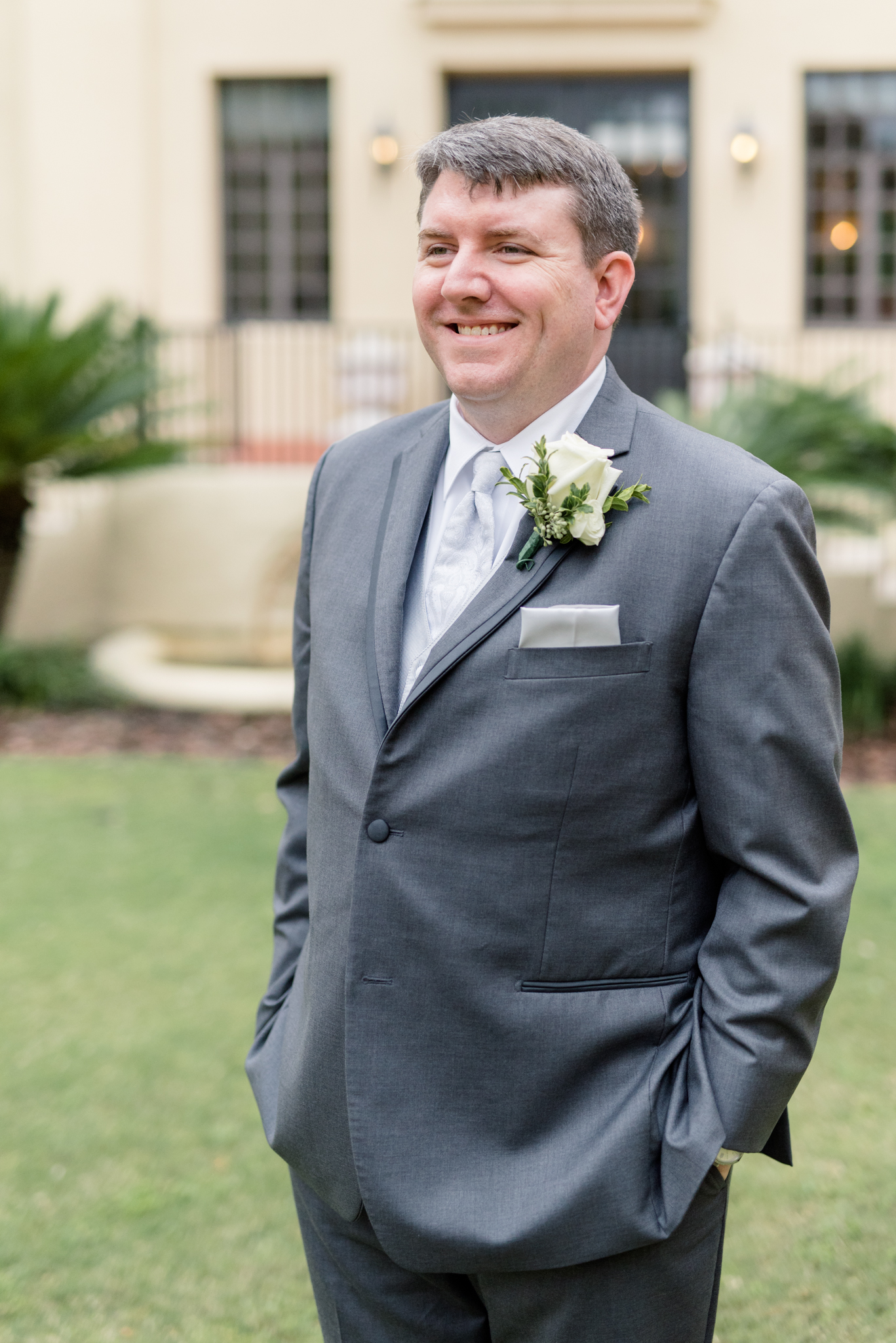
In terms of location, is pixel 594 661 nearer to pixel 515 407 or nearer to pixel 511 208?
pixel 515 407

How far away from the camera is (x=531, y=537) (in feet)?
6.19

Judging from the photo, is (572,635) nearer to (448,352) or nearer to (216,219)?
(448,352)

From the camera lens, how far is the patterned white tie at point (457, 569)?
201 cm

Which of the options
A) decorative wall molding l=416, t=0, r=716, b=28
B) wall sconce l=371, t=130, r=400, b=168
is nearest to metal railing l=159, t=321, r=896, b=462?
wall sconce l=371, t=130, r=400, b=168

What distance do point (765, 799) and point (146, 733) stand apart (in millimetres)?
7058

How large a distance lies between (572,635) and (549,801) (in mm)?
230

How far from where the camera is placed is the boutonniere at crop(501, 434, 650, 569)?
182cm

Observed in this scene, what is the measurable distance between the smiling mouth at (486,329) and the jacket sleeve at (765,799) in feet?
1.39

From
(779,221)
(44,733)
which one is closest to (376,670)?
(44,733)

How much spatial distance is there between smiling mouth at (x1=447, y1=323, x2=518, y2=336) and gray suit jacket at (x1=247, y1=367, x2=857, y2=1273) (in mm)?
270

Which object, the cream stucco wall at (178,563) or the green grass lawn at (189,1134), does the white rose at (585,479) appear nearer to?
the green grass lawn at (189,1134)

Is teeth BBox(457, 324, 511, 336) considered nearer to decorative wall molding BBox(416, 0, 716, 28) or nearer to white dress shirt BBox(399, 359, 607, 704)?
white dress shirt BBox(399, 359, 607, 704)

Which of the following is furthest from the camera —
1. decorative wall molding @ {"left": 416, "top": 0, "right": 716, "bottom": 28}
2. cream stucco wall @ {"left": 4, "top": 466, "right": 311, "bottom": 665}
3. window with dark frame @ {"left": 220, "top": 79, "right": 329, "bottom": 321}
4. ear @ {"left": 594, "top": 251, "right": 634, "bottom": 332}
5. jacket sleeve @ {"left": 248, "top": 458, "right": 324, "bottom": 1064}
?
window with dark frame @ {"left": 220, "top": 79, "right": 329, "bottom": 321}

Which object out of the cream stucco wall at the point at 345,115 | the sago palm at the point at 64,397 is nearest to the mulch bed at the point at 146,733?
the sago palm at the point at 64,397
